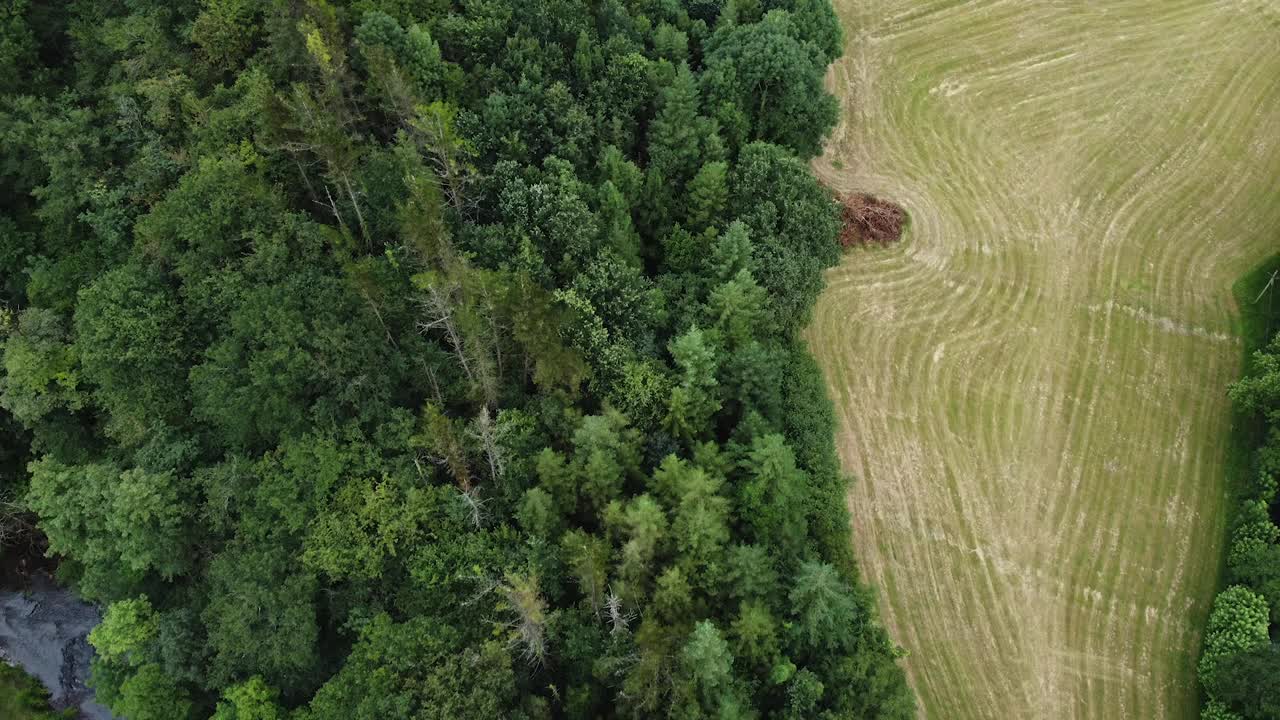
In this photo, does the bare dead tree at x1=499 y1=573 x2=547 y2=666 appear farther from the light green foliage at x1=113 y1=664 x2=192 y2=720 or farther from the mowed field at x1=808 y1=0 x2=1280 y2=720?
the mowed field at x1=808 y1=0 x2=1280 y2=720

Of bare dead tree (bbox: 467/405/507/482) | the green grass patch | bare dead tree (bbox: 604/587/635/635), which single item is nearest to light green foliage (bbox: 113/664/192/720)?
bare dead tree (bbox: 467/405/507/482)

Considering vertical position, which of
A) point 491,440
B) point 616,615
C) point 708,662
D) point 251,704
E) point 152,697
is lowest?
point 152,697

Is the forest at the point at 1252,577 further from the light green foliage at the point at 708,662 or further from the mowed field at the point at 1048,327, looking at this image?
the light green foliage at the point at 708,662

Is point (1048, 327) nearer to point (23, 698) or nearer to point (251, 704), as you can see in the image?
point (251, 704)

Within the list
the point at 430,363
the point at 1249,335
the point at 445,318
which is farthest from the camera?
the point at 1249,335

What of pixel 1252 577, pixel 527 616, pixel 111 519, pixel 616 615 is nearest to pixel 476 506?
pixel 527 616

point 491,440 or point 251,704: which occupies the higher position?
point 491,440

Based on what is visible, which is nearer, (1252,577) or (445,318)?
Result: (445,318)
